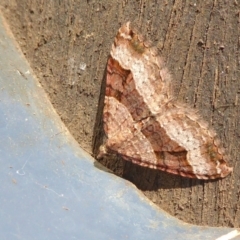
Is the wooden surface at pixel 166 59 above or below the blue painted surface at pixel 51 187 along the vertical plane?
above

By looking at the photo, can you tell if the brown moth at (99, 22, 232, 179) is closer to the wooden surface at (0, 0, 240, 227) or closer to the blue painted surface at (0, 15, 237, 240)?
the wooden surface at (0, 0, 240, 227)

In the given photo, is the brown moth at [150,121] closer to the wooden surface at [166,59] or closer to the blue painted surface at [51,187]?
the wooden surface at [166,59]

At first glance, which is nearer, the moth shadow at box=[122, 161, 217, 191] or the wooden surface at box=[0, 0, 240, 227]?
the wooden surface at box=[0, 0, 240, 227]

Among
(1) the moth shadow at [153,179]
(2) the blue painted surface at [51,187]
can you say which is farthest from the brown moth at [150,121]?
(2) the blue painted surface at [51,187]

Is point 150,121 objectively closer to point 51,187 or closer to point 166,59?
point 166,59

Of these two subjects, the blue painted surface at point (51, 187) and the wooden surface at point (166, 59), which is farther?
the blue painted surface at point (51, 187)

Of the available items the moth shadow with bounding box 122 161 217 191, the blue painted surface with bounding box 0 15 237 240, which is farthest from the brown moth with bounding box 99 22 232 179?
the blue painted surface with bounding box 0 15 237 240

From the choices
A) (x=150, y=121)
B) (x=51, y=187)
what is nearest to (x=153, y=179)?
(x=150, y=121)
